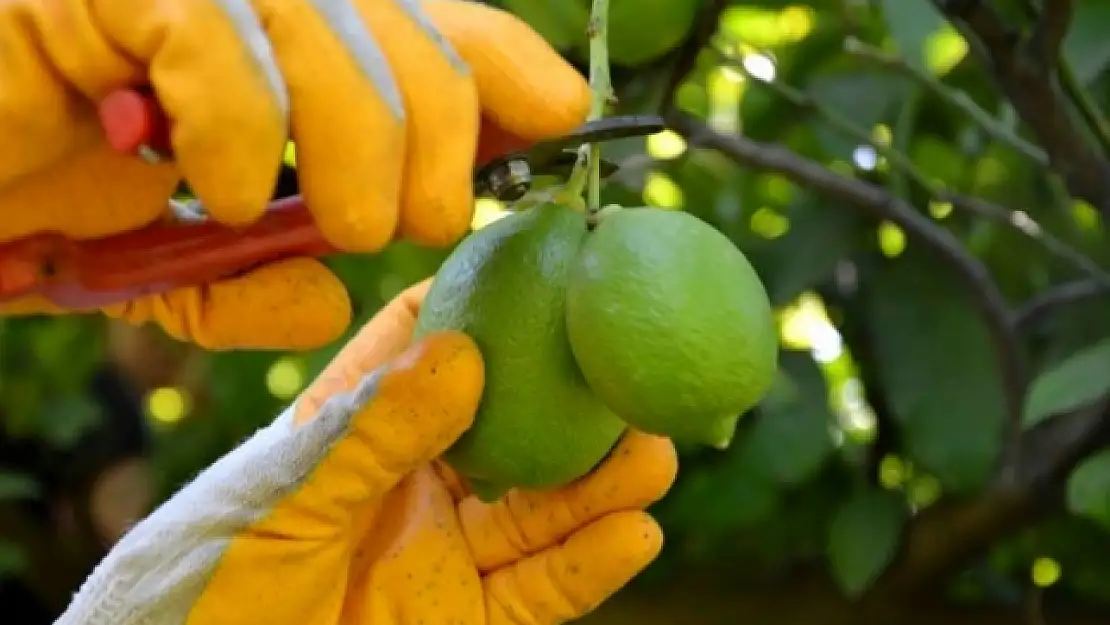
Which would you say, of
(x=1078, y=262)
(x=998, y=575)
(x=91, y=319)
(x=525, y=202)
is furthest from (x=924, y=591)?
(x=91, y=319)

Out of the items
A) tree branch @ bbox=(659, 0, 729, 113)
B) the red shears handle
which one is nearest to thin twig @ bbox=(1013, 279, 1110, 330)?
tree branch @ bbox=(659, 0, 729, 113)

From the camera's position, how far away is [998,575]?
43.8 inches

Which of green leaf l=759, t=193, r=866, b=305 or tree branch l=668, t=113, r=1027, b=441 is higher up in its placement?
tree branch l=668, t=113, r=1027, b=441

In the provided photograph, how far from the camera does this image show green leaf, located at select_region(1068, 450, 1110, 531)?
2.12 feet

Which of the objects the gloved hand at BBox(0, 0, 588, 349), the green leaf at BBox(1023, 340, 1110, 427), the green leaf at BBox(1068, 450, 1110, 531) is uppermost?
the gloved hand at BBox(0, 0, 588, 349)

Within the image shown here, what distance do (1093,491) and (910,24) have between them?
0.30 metres

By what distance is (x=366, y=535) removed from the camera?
2.07 feet

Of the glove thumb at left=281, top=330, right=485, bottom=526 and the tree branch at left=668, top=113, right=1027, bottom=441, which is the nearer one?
the glove thumb at left=281, top=330, right=485, bottom=526

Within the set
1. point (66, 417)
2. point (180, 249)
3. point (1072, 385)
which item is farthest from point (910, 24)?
point (66, 417)

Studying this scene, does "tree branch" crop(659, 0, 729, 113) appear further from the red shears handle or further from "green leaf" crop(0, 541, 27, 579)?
"green leaf" crop(0, 541, 27, 579)

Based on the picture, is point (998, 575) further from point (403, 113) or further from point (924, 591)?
point (403, 113)

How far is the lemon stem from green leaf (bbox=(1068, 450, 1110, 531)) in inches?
13.1

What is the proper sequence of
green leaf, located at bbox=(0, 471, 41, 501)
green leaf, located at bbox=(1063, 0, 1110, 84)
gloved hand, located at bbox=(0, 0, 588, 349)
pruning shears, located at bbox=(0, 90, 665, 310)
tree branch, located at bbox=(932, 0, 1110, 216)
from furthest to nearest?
green leaf, located at bbox=(0, 471, 41, 501), green leaf, located at bbox=(1063, 0, 1110, 84), tree branch, located at bbox=(932, 0, 1110, 216), pruning shears, located at bbox=(0, 90, 665, 310), gloved hand, located at bbox=(0, 0, 588, 349)

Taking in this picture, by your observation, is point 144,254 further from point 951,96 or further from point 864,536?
point 864,536
